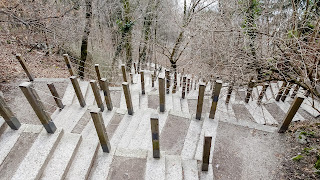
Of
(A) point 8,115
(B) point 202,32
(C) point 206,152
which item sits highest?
(B) point 202,32

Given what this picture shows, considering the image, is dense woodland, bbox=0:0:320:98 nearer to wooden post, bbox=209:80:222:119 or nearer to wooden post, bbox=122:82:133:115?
wooden post, bbox=209:80:222:119

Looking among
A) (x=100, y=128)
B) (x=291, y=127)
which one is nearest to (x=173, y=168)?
(x=100, y=128)

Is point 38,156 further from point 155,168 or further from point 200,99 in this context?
point 200,99

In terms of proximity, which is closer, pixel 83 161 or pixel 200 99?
pixel 83 161

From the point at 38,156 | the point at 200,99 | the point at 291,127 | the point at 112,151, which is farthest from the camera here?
the point at 291,127

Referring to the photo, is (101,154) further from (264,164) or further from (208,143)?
(264,164)

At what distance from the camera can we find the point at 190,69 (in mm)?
7250

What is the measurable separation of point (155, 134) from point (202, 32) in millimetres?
4599

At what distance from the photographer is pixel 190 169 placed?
2781 millimetres

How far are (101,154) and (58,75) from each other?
20.3ft

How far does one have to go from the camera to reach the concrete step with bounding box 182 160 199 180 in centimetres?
269

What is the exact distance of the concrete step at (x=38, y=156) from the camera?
7.59ft

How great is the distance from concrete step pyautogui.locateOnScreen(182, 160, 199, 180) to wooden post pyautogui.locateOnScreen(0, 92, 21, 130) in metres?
2.81

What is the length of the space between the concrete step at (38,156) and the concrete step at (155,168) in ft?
4.73
